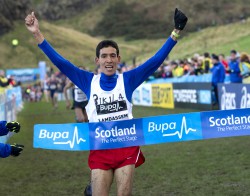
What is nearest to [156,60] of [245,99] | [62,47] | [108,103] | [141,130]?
[108,103]

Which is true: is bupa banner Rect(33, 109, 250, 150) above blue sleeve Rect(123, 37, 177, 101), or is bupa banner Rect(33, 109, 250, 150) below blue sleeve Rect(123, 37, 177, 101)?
below

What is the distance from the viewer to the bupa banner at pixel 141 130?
6.55 metres

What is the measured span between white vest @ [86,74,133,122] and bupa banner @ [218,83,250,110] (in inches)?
498

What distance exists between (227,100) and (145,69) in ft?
48.3

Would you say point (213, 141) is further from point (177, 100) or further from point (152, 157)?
point (177, 100)

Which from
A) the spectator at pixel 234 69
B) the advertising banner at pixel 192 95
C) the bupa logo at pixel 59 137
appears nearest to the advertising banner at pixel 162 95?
the advertising banner at pixel 192 95

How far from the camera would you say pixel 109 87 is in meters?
6.40

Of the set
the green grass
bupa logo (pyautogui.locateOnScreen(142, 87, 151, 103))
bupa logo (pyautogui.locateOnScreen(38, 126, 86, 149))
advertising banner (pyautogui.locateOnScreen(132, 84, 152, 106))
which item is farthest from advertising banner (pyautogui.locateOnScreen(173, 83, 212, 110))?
bupa logo (pyautogui.locateOnScreen(38, 126, 86, 149))

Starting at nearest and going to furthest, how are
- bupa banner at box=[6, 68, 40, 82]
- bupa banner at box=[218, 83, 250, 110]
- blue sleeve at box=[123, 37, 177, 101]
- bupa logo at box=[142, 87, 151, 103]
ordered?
blue sleeve at box=[123, 37, 177, 101], bupa banner at box=[218, 83, 250, 110], bupa logo at box=[142, 87, 151, 103], bupa banner at box=[6, 68, 40, 82]

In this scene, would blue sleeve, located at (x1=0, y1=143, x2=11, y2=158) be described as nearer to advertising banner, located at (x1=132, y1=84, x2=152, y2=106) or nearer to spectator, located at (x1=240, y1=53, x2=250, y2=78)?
spectator, located at (x1=240, y1=53, x2=250, y2=78)

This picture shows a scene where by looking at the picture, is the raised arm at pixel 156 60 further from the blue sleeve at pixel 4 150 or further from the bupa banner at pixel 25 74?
the bupa banner at pixel 25 74

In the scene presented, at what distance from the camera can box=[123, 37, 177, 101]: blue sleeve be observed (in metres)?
6.39

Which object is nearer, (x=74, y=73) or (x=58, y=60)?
(x=58, y=60)

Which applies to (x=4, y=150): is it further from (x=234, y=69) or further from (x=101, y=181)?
(x=234, y=69)
